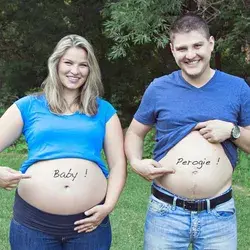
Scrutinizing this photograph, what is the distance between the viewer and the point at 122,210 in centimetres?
630

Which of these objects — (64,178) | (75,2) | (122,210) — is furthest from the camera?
(75,2)

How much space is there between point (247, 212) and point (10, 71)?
8.52 metres

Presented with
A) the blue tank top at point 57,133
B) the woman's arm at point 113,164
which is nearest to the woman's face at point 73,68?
the blue tank top at point 57,133

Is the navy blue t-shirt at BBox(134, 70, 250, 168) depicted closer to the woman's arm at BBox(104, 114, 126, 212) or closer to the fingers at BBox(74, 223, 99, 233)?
the woman's arm at BBox(104, 114, 126, 212)

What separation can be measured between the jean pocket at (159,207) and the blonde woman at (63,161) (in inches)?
7.9

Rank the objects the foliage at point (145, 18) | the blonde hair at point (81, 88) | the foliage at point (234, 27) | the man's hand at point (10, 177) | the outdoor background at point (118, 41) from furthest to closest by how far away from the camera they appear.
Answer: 1. the foliage at point (234, 27)
2. the outdoor background at point (118, 41)
3. the foliage at point (145, 18)
4. the blonde hair at point (81, 88)
5. the man's hand at point (10, 177)

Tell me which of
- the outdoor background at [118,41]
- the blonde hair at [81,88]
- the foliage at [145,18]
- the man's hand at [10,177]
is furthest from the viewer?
the outdoor background at [118,41]

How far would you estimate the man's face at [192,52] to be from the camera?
2803mm

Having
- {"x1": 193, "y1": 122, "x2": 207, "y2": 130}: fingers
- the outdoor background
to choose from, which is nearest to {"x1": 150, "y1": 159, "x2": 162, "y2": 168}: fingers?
{"x1": 193, "y1": 122, "x2": 207, "y2": 130}: fingers

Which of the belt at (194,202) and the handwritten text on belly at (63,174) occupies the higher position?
the handwritten text on belly at (63,174)

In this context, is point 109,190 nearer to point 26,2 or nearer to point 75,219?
point 75,219

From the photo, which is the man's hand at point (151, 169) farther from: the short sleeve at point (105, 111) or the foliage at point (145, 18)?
the foliage at point (145, 18)

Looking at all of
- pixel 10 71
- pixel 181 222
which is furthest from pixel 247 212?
pixel 10 71

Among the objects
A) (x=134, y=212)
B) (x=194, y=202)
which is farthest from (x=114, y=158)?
(x=134, y=212)
